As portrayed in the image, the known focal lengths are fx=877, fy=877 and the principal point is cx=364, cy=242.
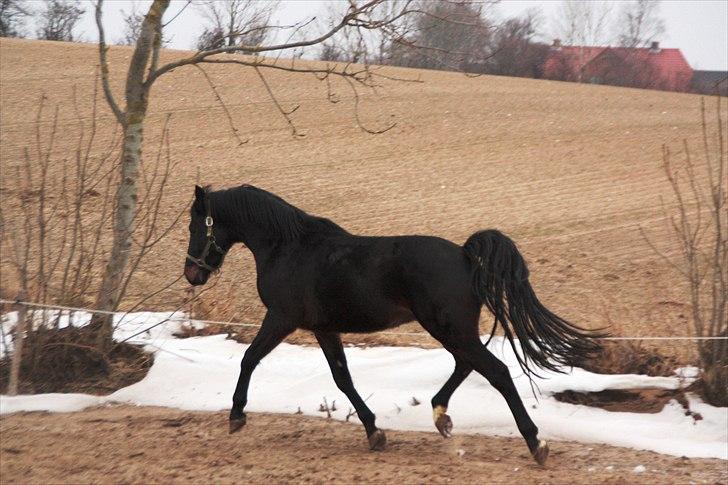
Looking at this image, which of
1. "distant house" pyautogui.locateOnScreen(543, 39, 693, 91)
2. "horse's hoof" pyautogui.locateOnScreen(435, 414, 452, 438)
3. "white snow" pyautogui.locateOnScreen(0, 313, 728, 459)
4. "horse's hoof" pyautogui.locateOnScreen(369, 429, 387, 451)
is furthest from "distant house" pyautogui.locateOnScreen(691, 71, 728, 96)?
"horse's hoof" pyautogui.locateOnScreen(369, 429, 387, 451)

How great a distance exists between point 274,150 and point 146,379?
14539 millimetres

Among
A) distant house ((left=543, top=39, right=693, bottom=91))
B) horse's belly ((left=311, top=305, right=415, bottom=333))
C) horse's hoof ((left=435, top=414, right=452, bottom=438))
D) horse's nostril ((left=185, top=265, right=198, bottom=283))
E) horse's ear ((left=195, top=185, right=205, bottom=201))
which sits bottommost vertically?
horse's hoof ((left=435, top=414, right=452, bottom=438))

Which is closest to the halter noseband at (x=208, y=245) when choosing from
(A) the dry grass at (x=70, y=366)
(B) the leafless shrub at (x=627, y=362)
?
(A) the dry grass at (x=70, y=366)

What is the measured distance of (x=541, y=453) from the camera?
564cm

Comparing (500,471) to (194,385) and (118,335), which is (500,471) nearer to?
(194,385)

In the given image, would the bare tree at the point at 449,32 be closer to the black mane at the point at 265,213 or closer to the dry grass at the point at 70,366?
the black mane at the point at 265,213

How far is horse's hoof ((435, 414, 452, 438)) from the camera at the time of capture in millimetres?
6117

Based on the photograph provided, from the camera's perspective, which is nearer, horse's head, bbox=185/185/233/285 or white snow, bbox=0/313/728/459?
white snow, bbox=0/313/728/459

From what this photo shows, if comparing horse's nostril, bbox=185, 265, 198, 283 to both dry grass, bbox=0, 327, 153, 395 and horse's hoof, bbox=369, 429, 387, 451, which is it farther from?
horse's hoof, bbox=369, 429, 387, 451

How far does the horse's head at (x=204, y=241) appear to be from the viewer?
685 centimetres

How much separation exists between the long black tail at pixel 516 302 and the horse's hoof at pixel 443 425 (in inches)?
27.6

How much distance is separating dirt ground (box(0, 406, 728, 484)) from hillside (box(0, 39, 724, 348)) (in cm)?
266

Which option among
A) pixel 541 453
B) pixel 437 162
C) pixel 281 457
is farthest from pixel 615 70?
pixel 281 457

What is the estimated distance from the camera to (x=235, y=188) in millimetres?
6844
